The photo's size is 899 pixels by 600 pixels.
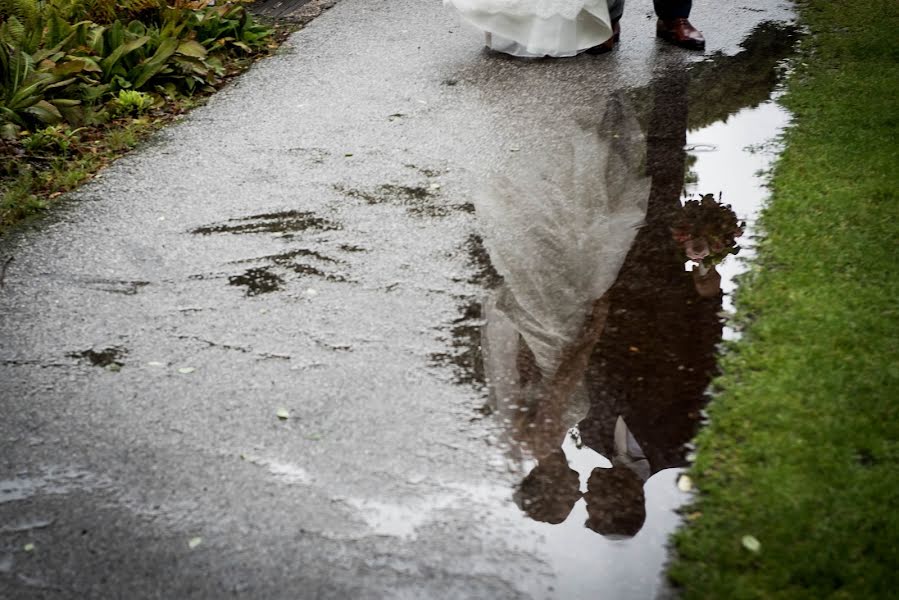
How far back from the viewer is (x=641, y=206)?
5398mm

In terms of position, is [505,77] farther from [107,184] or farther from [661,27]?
[107,184]

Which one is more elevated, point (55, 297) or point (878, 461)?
point (878, 461)

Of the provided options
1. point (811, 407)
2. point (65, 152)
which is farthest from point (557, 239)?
point (65, 152)

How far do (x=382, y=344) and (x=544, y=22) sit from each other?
14.9 ft

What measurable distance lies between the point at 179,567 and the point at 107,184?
376cm

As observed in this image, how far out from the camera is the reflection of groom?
7.91 metres

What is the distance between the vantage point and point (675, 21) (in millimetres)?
8039

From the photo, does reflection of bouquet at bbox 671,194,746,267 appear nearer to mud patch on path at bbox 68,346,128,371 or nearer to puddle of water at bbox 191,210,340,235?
puddle of water at bbox 191,210,340,235

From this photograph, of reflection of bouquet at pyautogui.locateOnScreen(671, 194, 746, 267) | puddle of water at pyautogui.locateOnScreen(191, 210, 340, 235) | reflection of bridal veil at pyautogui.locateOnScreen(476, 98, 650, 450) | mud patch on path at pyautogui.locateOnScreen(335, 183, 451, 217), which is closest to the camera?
reflection of bridal veil at pyautogui.locateOnScreen(476, 98, 650, 450)

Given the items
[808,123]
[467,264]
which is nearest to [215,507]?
[467,264]

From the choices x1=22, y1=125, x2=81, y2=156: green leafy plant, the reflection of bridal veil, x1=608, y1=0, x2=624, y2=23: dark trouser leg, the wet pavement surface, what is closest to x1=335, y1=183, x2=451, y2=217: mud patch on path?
the wet pavement surface

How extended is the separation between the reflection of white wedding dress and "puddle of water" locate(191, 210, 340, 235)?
3.23m

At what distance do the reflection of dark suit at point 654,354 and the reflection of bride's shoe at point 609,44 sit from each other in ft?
10.3

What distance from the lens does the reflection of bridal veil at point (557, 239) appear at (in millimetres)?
4195
